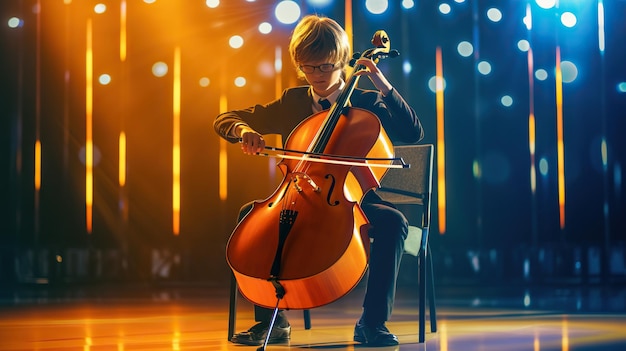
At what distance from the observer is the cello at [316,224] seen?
1.66 metres

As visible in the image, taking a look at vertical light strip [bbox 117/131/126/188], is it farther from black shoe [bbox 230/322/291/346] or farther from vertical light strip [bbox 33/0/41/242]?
black shoe [bbox 230/322/291/346]

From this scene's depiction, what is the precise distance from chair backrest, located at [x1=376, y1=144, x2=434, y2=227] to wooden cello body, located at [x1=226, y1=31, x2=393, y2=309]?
410 millimetres

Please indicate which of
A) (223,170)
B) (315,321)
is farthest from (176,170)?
(315,321)

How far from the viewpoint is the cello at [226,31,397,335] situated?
5.45 feet

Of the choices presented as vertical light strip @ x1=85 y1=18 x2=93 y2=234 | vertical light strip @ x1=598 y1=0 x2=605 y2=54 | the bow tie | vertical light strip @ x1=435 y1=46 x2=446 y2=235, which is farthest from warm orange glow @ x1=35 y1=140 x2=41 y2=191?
vertical light strip @ x1=598 y1=0 x2=605 y2=54

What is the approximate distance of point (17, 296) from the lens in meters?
3.65

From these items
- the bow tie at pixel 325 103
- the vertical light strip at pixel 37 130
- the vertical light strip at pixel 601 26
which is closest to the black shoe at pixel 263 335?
the bow tie at pixel 325 103

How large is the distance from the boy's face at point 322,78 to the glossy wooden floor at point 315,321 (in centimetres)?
63

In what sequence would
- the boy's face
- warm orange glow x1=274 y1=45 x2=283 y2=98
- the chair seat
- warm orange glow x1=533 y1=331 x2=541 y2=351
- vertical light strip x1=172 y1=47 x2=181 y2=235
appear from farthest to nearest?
vertical light strip x1=172 y1=47 x2=181 y2=235, warm orange glow x1=274 y1=45 x2=283 y2=98, the chair seat, the boy's face, warm orange glow x1=533 y1=331 x2=541 y2=351

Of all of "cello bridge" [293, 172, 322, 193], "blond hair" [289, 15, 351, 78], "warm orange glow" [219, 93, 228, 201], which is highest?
"blond hair" [289, 15, 351, 78]

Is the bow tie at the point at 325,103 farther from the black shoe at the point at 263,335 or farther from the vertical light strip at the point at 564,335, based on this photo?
the vertical light strip at the point at 564,335

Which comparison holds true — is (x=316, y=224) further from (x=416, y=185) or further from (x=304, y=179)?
(x=416, y=185)

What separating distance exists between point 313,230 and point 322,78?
0.52 meters

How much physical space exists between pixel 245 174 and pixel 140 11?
0.97 metres
